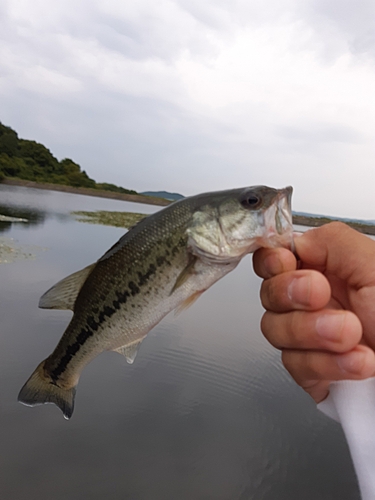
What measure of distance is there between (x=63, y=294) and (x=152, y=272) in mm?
553

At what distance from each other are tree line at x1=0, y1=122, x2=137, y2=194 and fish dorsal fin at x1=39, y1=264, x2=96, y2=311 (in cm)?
6918

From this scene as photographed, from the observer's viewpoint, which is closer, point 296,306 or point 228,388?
point 296,306

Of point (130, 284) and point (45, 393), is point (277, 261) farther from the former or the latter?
point (45, 393)

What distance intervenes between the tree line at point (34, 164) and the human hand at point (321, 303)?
70.0m

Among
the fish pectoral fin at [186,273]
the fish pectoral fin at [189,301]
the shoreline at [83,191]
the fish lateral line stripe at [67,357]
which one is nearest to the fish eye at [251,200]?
the fish pectoral fin at [186,273]

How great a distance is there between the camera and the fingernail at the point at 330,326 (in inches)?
55.8

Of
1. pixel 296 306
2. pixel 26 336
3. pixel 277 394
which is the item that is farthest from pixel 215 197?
pixel 26 336

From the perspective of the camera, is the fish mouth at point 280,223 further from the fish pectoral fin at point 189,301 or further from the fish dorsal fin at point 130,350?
the fish dorsal fin at point 130,350

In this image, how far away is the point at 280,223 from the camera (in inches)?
67.5

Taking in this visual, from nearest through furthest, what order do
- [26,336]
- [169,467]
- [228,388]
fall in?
[169,467], [228,388], [26,336]

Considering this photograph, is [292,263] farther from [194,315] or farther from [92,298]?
[194,315]

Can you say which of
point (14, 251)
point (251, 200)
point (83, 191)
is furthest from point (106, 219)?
point (83, 191)

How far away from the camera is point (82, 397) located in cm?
423

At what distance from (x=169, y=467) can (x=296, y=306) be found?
2.74 m
